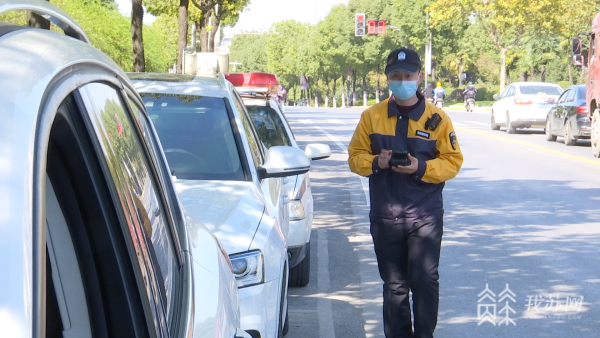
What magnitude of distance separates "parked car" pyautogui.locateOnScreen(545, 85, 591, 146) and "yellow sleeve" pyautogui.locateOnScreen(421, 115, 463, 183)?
52.7 ft

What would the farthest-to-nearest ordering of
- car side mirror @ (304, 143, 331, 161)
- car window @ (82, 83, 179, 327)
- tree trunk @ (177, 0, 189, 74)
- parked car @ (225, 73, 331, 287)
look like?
tree trunk @ (177, 0, 189, 74) → car side mirror @ (304, 143, 331, 161) → parked car @ (225, 73, 331, 287) → car window @ (82, 83, 179, 327)

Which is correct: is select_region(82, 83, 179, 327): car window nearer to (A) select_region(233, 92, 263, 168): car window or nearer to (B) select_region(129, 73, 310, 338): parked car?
(B) select_region(129, 73, 310, 338): parked car

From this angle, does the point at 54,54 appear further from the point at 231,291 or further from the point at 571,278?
the point at 571,278

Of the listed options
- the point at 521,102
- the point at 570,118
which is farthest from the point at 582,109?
the point at 521,102

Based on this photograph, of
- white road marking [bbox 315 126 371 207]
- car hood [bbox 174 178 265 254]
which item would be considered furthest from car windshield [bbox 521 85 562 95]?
car hood [bbox 174 178 265 254]

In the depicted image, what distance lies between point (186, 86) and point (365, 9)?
86.5m

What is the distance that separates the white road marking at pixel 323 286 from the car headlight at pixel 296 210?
70 cm

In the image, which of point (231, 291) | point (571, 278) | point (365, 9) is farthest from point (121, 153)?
point (365, 9)

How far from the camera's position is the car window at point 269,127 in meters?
8.40

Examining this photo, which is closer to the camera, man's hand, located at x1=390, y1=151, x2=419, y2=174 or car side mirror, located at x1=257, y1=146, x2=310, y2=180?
man's hand, located at x1=390, y1=151, x2=419, y2=174

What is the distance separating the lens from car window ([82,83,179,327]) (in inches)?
65.6

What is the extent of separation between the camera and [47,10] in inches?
61.2

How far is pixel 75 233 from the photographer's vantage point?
1.52 metres

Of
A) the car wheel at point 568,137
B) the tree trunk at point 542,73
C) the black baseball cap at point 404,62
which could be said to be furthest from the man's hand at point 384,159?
the tree trunk at point 542,73
